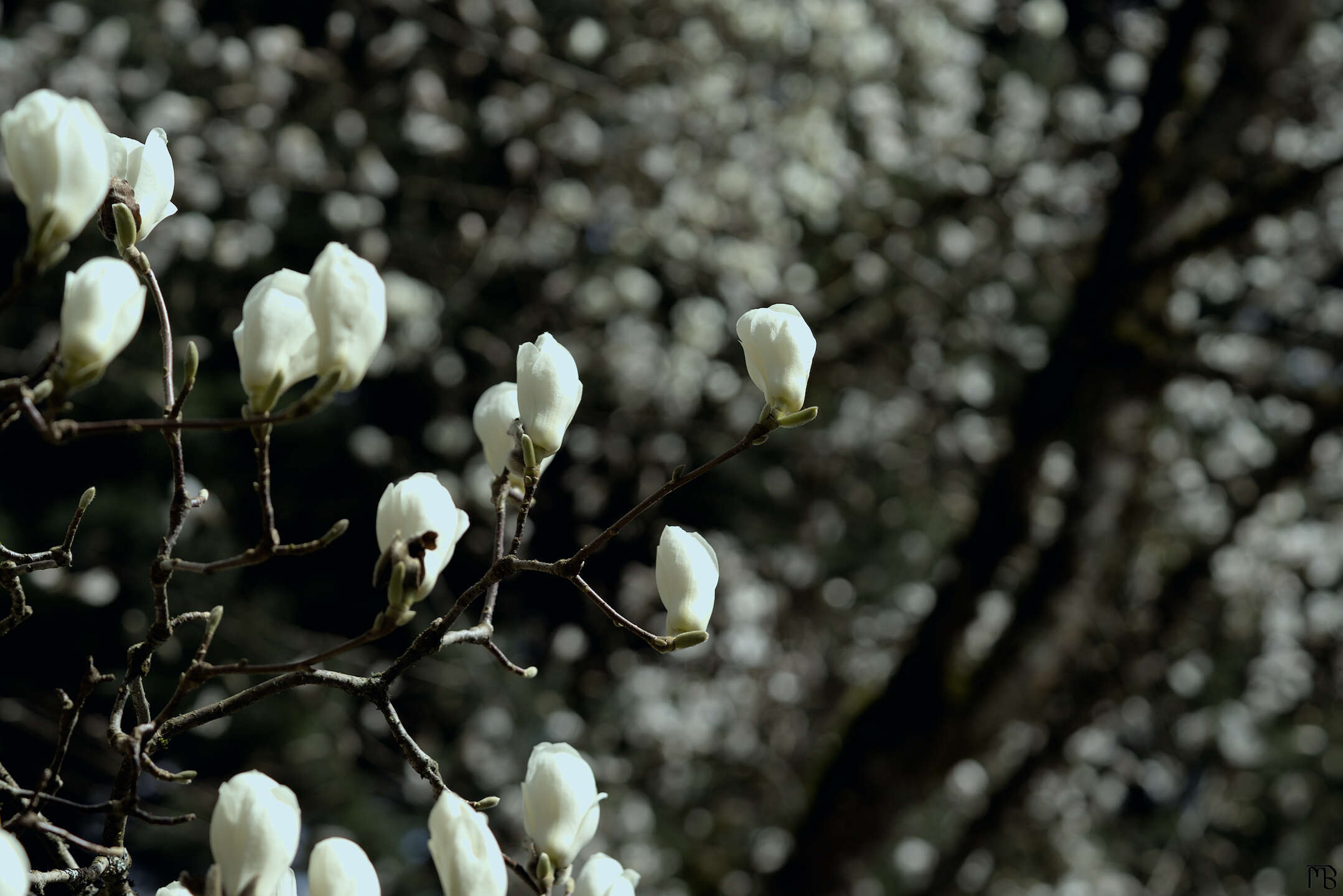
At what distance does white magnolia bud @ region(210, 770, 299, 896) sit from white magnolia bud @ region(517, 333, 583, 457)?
0.77 ft

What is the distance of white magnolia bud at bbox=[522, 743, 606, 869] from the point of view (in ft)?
2.04

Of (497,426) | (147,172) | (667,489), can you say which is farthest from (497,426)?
(147,172)

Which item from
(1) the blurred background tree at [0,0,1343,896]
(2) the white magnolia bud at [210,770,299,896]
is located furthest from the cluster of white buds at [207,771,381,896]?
(1) the blurred background tree at [0,0,1343,896]

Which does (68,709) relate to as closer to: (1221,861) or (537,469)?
(537,469)

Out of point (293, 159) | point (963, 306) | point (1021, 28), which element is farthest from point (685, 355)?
point (1021, 28)

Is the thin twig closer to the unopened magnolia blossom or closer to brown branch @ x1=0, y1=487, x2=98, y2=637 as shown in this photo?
the unopened magnolia blossom

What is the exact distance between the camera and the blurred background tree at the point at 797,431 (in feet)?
7.34

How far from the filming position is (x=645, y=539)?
300 cm

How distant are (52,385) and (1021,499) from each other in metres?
2.16

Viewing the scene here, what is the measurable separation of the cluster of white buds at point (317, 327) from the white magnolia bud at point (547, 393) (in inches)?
4.4

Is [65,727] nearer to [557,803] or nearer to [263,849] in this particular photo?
[263,849]

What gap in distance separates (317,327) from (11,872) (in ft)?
0.81

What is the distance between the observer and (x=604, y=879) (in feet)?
2.09

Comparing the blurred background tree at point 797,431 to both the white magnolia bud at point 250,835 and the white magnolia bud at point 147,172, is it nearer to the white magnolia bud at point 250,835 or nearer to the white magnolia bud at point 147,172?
Answer: the white magnolia bud at point 147,172
